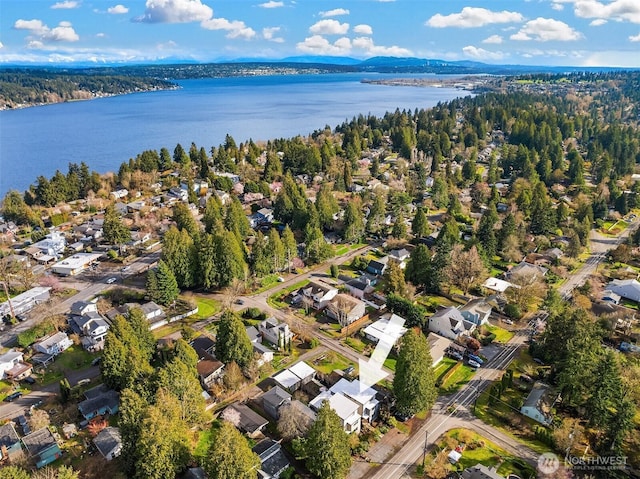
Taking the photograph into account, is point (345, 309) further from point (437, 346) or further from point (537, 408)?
point (537, 408)

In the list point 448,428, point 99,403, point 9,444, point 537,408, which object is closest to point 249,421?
point 99,403

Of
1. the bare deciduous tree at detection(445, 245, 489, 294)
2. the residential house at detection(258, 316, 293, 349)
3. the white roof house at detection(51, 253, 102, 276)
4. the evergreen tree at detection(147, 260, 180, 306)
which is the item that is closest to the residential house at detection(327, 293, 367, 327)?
the residential house at detection(258, 316, 293, 349)

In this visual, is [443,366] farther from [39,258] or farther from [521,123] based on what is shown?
[521,123]

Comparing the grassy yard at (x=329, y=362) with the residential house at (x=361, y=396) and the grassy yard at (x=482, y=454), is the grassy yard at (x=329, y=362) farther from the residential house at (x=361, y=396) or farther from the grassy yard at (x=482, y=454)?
the grassy yard at (x=482, y=454)

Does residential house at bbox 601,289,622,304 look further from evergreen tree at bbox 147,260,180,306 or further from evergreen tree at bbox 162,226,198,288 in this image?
evergreen tree at bbox 147,260,180,306

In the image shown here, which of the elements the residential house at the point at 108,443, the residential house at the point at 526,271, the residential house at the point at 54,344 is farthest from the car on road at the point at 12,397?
the residential house at the point at 526,271
